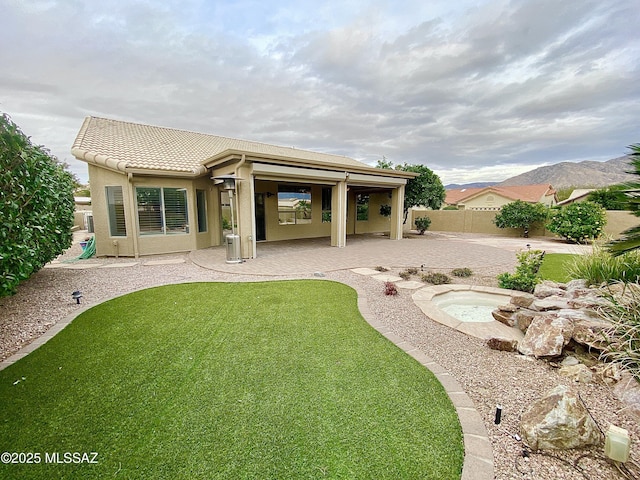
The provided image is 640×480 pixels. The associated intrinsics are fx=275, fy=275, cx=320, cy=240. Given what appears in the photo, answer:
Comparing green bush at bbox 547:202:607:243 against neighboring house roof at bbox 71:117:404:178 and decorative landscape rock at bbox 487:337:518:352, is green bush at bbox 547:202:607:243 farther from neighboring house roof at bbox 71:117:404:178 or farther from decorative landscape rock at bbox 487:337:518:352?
decorative landscape rock at bbox 487:337:518:352

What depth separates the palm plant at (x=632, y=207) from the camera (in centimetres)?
315

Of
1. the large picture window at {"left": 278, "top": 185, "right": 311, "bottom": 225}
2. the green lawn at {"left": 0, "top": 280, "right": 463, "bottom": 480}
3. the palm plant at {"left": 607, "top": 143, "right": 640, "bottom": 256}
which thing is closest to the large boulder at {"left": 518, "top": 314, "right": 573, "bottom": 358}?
the palm plant at {"left": 607, "top": 143, "right": 640, "bottom": 256}

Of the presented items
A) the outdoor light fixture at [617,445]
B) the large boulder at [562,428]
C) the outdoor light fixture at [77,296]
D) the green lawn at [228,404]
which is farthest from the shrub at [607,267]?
the outdoor light fixture at [77,296]

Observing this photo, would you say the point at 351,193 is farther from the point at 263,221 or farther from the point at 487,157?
the point at 487,157

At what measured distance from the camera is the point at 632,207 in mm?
3256

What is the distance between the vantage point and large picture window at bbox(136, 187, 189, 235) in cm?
1030

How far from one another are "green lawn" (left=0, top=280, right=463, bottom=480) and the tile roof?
686 cm

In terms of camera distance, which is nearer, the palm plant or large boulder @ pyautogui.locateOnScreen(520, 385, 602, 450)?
large boulder @ pyautogui.locateOnScreen(520, 385, 602, 450)

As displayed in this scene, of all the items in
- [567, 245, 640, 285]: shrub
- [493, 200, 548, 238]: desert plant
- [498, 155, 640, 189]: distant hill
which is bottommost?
[567, 245, 640, 285]: shrub

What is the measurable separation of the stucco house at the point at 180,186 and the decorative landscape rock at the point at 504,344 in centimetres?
796

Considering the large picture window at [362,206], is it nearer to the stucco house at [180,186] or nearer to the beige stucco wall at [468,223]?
the stucco house at [180,186]

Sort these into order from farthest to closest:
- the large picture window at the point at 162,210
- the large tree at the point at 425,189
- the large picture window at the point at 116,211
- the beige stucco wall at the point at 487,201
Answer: the beige stucco wall at the point at 487,201
the large tree at the point at 425,189
the large picture window at the point at 162,210
the large picture window at the point at 116,211

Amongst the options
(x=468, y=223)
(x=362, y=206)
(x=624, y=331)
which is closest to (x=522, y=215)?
(x=468, y=223)

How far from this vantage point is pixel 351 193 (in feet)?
61.3
